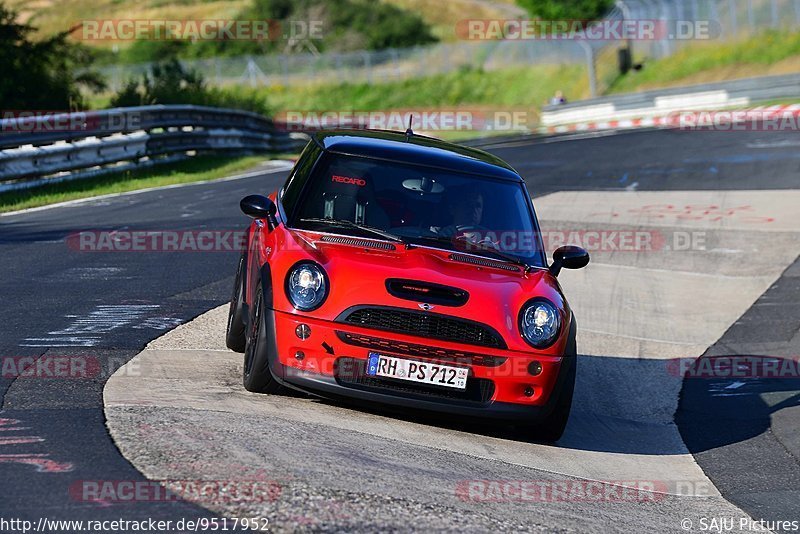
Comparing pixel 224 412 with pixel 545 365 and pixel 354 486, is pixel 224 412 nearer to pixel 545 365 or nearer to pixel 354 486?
pixel 354 486

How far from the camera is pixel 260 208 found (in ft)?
25.0

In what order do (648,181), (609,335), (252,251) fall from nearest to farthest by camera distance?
(252,251)
(609,335)
(648,181)

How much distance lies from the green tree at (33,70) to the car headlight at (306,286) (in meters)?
18.5

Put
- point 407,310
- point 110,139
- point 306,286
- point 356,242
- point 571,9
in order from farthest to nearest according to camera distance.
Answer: point 571,9
point 110,139
point 356,242
point 306,286
point 407,310

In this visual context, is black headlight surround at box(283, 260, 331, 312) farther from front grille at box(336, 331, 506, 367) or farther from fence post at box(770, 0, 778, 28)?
fence post at box(770, 0, 778, 28)

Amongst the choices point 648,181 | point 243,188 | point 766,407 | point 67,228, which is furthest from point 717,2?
point 766,407

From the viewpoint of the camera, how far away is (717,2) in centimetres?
4416

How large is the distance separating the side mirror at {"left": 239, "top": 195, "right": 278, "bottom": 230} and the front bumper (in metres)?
1.13

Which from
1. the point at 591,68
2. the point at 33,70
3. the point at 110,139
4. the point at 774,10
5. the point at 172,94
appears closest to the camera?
the point at 110,139

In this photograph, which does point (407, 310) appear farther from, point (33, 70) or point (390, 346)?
point (33, 70)

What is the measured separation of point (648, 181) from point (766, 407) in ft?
40.9

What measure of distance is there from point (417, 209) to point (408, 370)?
1337 mm

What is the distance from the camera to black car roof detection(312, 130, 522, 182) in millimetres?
7750

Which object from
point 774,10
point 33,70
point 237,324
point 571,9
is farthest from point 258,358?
point 571,9
